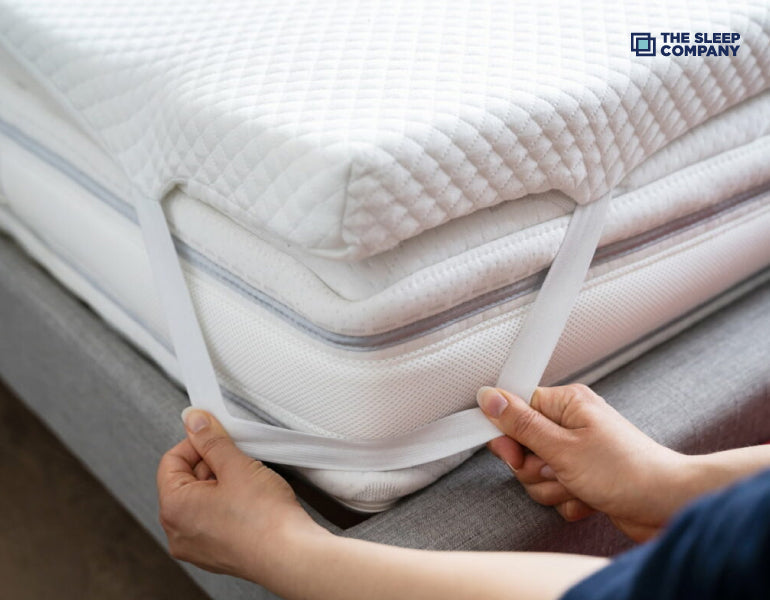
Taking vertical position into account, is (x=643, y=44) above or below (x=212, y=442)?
above

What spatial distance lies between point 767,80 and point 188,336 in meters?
0.57

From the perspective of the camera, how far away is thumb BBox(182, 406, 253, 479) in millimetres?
592

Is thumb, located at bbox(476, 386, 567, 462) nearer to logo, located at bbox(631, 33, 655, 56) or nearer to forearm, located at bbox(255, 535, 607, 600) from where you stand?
forearm, located at bbox(255, 535, 607, 600)

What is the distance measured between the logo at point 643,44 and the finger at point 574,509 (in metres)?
0.35

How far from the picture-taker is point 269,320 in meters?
0.57

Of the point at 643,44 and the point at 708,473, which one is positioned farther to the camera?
the point at 643,44

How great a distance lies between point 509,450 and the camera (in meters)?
0.60

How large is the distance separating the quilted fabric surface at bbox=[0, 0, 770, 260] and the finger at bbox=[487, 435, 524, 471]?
7.2 inches

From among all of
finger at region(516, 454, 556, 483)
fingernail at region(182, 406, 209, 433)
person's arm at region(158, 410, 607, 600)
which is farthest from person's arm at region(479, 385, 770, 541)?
fingernail at region(182, 406, 209, 433)

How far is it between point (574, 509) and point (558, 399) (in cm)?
8

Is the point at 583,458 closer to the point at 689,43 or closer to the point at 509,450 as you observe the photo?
the point at 509,450

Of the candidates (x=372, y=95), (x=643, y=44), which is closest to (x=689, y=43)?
(x=643, y=44)

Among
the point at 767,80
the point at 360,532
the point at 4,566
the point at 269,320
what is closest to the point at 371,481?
the point at 360,532

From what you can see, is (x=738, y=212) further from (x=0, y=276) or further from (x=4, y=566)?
(x=4, y=566)
